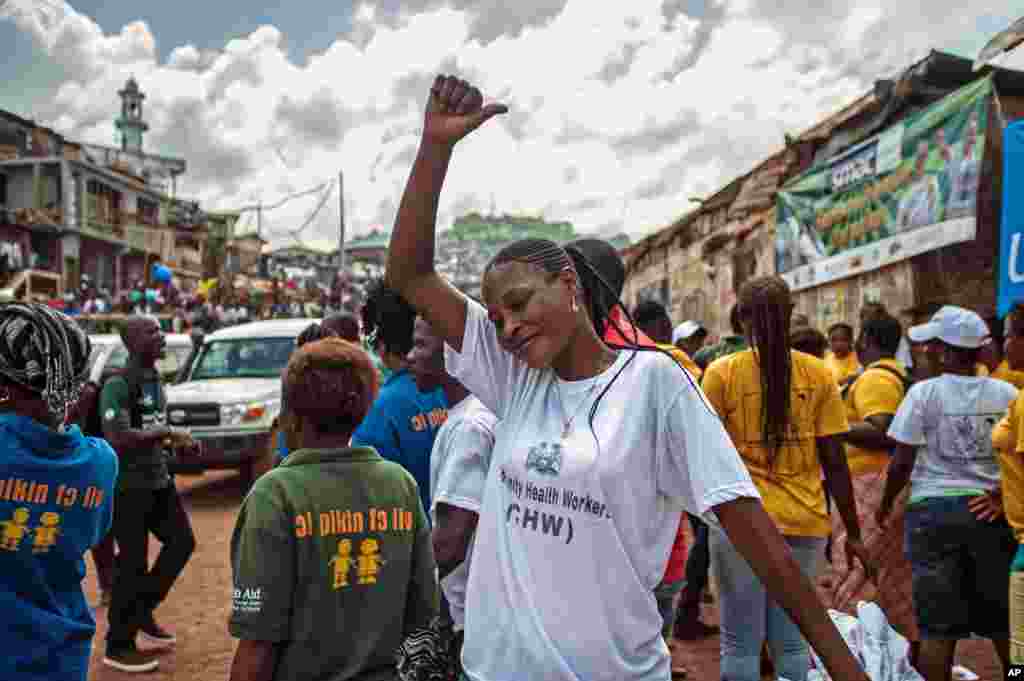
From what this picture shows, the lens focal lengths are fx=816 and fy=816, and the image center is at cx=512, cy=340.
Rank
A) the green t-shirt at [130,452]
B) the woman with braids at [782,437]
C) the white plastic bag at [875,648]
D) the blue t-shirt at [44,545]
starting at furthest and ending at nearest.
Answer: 1. the green t-shirt at [130,452]
2. the woman with braids at [782,437]
3. the white plastic bag at [875,648]
4. the blue t-shirt at [44,545]

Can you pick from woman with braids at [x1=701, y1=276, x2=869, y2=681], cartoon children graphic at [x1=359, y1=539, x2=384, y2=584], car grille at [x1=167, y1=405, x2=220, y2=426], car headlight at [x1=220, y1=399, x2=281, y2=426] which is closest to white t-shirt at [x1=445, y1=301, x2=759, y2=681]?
cartoon children graphic at [x1=359, y1=539, x2=384, y2=584]

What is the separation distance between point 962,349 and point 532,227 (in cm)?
11548

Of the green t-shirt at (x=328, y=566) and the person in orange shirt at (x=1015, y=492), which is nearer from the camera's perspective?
the green t-shirt at (x=328, y=566)

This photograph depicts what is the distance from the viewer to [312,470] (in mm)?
2104

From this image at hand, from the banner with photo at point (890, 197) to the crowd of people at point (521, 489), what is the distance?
4190mm

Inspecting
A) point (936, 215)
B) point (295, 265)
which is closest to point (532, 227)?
point (295, 265)

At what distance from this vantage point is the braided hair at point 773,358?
3.40 metres


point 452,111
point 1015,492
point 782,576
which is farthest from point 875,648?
point 452,111

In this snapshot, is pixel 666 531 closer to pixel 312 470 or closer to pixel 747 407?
pixel 312 470

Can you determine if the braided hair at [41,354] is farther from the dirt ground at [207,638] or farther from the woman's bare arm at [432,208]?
the dirt ground at [207,638]

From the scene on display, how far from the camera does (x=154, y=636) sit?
16.2 ft

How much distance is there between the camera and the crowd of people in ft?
5.31

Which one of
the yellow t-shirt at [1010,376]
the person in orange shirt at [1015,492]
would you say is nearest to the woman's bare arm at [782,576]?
the person in orange shirt at [1015,492]

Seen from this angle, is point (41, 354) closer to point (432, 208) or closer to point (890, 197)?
point (432, 208)
